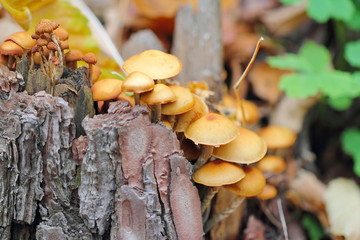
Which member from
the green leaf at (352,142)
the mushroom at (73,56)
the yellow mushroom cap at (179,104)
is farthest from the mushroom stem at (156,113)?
the green leaf at (352,142)

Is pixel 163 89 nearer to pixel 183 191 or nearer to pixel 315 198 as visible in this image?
pixel 183 191

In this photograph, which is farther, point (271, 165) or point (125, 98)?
point (271, 165)

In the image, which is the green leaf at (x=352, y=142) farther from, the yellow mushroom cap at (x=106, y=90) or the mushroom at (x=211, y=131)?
the yellow mushroom cap at (x=106, y=90)

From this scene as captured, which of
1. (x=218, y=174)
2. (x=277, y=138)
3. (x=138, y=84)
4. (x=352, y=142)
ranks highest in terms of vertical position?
(x=138, y=84)

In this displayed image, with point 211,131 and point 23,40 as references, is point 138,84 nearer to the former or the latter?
point 211,131

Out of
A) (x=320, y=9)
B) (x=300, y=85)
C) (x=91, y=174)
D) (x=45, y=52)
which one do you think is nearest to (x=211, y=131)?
(x=91, y=174)

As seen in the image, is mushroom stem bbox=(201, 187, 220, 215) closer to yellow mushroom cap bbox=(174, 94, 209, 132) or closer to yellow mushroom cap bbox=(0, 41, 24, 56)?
yellow mushroom cap bbox=(174, 94, 209, 132)

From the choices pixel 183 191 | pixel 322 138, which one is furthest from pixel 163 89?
pixel 322 138
